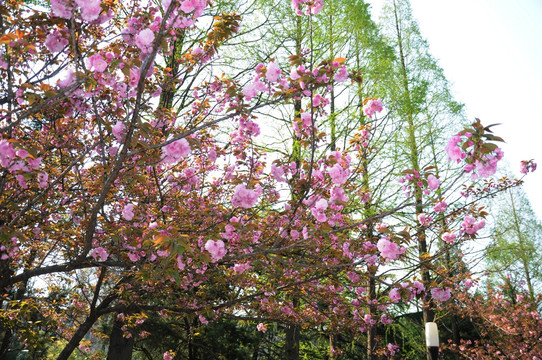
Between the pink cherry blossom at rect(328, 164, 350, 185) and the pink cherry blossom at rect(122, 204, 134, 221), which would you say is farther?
the pink cherry blossom at rect(122, 204, 134, 221)

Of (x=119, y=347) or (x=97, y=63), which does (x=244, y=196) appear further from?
(x=119, y=347)

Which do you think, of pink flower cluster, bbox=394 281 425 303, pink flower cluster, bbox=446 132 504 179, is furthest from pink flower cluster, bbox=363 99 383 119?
pink flower cluster, bbox=394 281 425 303

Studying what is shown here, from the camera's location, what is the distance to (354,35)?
7.89m

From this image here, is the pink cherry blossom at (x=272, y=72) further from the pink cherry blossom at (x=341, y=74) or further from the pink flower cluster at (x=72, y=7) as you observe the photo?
the pink flower cluster at (x=72, y=7)

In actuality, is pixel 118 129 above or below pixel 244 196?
above

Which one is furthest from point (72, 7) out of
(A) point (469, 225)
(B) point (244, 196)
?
(A) point (469, 225)

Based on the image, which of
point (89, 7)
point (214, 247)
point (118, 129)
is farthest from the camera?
point (118, 129)

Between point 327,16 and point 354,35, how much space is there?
0.79 meters

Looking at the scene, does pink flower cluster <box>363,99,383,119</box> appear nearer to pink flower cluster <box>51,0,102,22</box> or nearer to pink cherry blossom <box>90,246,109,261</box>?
pink flower cluster <box>51,0,102,22</box>

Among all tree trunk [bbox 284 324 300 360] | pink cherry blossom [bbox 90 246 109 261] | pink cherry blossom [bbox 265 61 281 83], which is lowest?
tree trunk [bbox 284 324 300 360]

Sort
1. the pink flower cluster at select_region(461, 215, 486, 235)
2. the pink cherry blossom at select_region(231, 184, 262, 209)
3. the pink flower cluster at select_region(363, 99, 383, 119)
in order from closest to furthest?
the pink cherry blossom at select_region(231, 184, 262, 209) → the pink flower cluster at select_region(363, 99, 383, 119) → the pink flower cluster at select_region(461, 215, 486, 235)

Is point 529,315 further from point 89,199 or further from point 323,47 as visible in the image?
point 89,199

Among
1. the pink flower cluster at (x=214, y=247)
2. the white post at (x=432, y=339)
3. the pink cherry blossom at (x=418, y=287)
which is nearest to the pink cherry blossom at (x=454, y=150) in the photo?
the pink cherry blossom at (x=418, y=287)

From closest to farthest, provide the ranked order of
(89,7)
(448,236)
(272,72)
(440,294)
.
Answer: (89,7) → (272,72) → (440,294) → (448,236)
